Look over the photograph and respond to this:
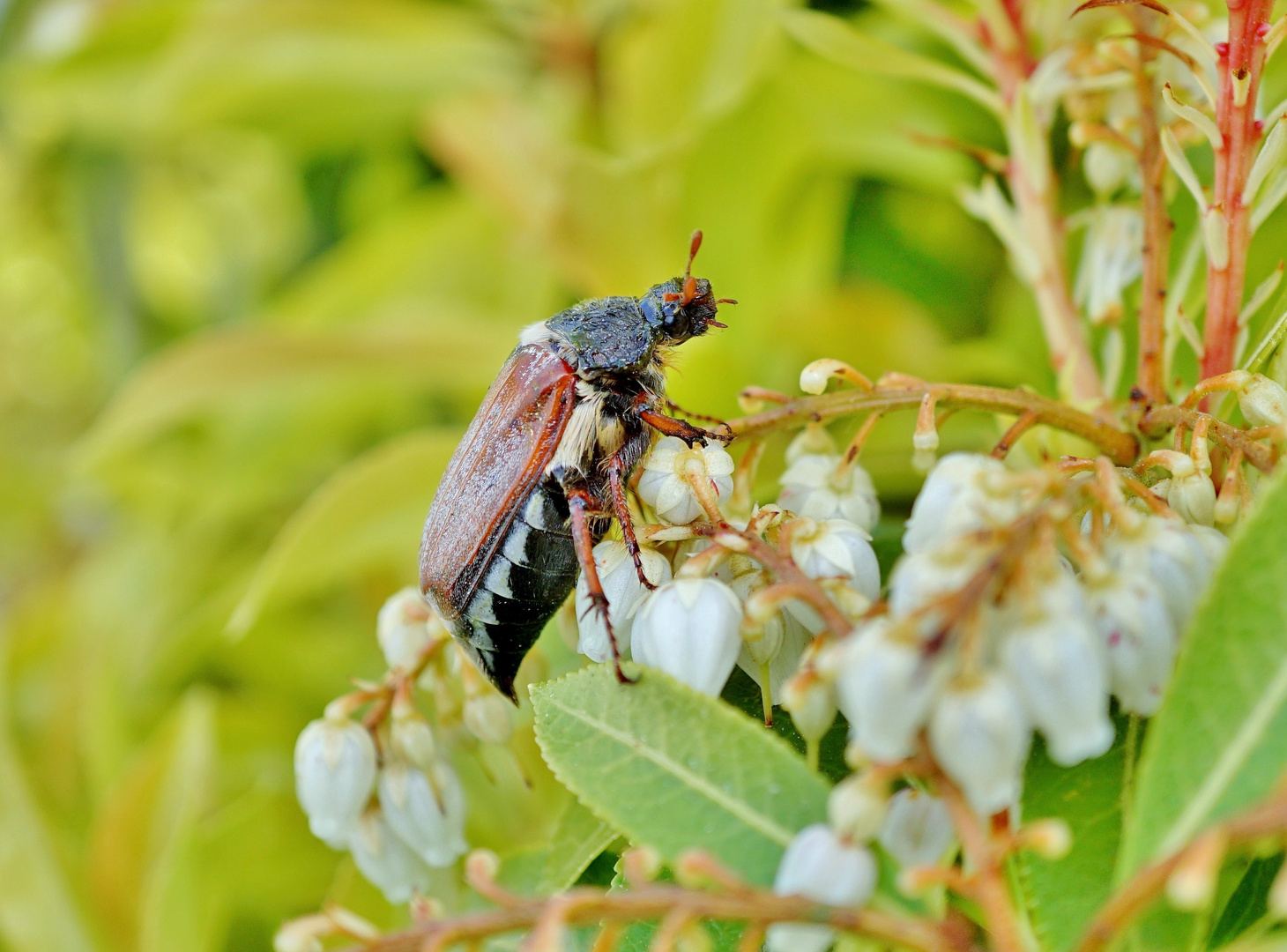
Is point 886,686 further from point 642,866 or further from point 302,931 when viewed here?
point 302,931

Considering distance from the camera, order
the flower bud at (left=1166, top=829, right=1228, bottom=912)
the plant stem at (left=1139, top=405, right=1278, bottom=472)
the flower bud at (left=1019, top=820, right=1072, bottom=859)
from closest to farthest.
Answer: the flower bud at (left=1166, top=829, right=1228, bottom=912) → the flower bud at (left=1019, top=820, right=1072, bottom=859) → the plant stem at (left=1139, top=405, right=1278, bottom=472)

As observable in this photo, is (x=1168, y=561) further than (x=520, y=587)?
No

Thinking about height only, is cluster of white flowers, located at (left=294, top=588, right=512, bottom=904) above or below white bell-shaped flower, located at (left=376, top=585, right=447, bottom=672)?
below

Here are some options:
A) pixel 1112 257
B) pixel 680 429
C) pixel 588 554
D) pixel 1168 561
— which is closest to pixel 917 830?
pixel 1168 561

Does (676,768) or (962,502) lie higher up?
(962,502)

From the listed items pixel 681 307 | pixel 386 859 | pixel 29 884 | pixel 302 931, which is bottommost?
pixel 29 884

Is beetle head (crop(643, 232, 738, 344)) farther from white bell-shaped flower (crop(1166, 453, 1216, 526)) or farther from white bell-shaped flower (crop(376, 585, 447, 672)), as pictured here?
white bell-shaped flower (crop(1166, 453, 1216, 526))

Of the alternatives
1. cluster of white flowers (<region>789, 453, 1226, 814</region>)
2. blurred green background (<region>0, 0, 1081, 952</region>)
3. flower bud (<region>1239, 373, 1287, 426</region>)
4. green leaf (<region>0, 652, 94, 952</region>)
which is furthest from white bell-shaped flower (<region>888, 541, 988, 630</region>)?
green leaf (<region>0, 652, 94, 952</region>)
